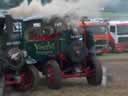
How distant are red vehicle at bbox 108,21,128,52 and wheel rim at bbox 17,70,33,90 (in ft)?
56.2

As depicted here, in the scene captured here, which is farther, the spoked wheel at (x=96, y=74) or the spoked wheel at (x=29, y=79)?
the spoked wheel at (x=96, y=74)

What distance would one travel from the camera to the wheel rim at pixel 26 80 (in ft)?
47.5

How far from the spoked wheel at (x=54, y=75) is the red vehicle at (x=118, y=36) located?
17171mm

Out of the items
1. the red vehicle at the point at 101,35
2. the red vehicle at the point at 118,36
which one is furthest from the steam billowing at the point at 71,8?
the red vehicle at the point at 118,36

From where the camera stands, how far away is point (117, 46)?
3152 centimetres

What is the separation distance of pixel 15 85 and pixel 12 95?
96cm

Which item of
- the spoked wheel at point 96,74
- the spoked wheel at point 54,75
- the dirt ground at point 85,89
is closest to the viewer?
the dirt ground at point 85,89

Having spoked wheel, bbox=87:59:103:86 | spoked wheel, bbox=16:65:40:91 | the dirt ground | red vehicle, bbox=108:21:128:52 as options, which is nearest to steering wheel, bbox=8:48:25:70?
spoked wheel, bbox=16:65:40:91

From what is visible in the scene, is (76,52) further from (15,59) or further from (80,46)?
(15,59)

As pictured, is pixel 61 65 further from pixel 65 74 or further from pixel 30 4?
pixel 30 4

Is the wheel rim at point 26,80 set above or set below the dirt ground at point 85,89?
above

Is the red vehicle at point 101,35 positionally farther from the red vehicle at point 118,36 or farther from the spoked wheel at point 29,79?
the spoked wheel at point 29,79

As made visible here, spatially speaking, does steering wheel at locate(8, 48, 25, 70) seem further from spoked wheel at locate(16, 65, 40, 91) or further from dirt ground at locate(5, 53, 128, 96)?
dirt ground at locate(5, 53, 128, 96)

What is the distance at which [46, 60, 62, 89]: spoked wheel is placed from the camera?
14156mm
